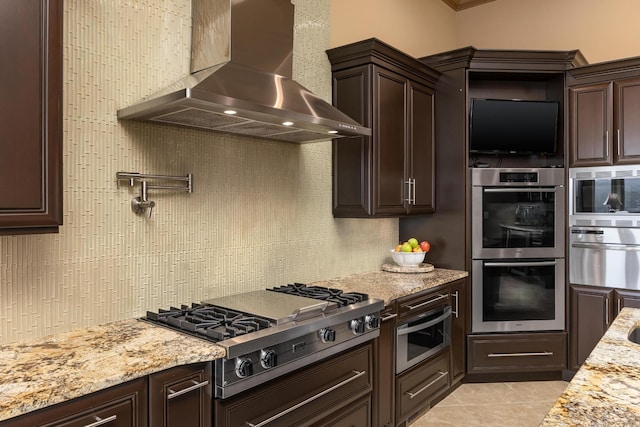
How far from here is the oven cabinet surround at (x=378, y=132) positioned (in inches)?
120

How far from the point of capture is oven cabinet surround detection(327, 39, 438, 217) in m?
3.04

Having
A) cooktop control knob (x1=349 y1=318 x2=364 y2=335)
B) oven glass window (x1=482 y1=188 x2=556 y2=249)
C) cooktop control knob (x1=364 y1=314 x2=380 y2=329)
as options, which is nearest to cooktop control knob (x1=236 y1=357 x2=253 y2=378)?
cooktop control knob (x1=349 y1=318 x2=364 y2=335)

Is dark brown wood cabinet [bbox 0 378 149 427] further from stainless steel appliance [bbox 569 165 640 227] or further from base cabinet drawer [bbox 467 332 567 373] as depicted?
stainless steel appliance [bbox 569 165 640 227]

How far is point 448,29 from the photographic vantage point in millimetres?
4812

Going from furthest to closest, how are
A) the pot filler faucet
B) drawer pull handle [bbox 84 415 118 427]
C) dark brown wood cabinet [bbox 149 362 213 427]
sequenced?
the pot filler faucet, dark brown wood cabinet [bbox 149 362 213 427], drawer pull handle [bbox 84 415 118 427]

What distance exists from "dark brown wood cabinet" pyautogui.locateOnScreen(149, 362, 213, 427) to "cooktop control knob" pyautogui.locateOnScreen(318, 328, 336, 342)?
22.8 inches

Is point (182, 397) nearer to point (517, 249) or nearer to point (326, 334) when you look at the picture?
point (326, 334)

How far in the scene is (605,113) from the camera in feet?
11.6

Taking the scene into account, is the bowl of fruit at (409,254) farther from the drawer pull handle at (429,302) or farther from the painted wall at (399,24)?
the painted wall at (399,24)

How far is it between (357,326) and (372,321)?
13 centimetres

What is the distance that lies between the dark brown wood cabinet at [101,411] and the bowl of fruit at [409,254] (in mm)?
2338

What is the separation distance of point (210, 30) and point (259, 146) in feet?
2.24

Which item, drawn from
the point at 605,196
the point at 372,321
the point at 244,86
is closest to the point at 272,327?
the point at 372,321

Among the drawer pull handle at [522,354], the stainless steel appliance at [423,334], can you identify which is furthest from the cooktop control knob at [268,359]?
the drawer pull handle at [522,354]
